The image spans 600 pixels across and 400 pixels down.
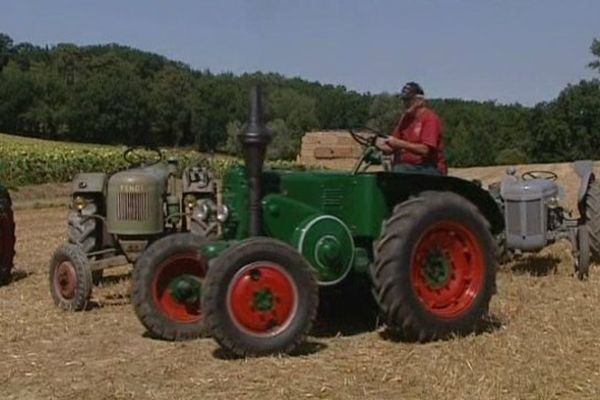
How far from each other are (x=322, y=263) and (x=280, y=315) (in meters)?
0.58

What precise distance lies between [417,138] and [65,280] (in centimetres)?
301

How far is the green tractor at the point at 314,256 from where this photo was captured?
5.40 metres

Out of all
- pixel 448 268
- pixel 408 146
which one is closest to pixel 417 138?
pixel 408 146

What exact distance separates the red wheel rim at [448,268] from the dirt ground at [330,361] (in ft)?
0.87

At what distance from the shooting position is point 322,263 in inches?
233

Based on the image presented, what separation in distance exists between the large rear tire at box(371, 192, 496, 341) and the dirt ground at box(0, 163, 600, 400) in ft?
0.49

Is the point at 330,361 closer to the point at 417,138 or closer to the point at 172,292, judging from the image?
the point at 172,292

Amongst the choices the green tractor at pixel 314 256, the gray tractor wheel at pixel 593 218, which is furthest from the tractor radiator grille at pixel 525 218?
the green tractor at pixel 314 256

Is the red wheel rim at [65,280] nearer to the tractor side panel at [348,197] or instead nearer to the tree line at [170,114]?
the tractor side panel at [348,197]

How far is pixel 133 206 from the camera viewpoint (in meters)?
8.22

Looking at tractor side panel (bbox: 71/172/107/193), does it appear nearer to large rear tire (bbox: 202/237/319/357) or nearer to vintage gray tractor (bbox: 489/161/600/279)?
large rear tire (bbox: 202/237/319/357)

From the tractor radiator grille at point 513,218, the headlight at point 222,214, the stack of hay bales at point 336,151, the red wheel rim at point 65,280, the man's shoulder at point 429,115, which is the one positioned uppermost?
the man's shoulder at point 429,115

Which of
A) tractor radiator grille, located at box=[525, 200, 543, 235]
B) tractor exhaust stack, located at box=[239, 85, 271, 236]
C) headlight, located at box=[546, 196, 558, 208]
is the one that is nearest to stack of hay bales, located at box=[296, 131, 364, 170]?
tractor radiator grille, located at box=[525, 200, 543, 235]

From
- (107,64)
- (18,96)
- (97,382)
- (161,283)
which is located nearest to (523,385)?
(97,382)
